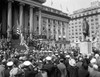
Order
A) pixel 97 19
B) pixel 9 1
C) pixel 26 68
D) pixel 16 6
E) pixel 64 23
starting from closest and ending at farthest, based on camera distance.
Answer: pixel 26 68
pixel 9 1
pixel 16 6
pixel 64 23
pixel 97 19

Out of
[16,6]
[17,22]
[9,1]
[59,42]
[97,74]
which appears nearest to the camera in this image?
[97,74]

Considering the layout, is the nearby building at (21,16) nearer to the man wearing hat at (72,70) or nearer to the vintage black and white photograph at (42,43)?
the vintage black and white photograph at (42,43)

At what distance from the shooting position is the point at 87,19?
113250 mm

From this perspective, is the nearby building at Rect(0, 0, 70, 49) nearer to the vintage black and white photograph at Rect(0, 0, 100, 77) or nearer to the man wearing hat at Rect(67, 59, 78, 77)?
the vintage black and white photograph at Rect(0, 0, 100, 77)

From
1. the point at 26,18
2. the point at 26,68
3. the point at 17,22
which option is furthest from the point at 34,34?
the point at 26,68

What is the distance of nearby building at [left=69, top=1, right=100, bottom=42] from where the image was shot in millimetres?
108500

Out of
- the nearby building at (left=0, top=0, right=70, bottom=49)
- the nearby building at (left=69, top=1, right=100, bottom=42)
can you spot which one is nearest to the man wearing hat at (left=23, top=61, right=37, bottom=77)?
the nearby building at (left=0, top=0, right=70, bottom=49)

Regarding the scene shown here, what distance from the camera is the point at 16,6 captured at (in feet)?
172

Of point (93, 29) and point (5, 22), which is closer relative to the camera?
point (5, 22)

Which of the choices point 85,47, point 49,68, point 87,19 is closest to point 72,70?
point 49,68

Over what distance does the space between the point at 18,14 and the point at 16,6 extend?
9.59 ft

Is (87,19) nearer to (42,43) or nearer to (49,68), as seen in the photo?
(42,43)

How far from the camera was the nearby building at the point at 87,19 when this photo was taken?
10850 cm

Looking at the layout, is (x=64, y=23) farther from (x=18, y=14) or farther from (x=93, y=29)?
(x=18, y=14)
